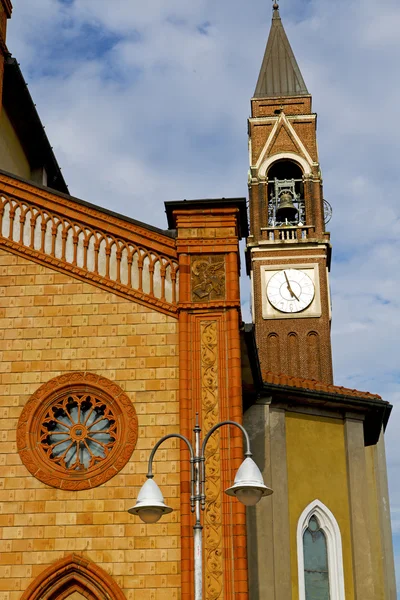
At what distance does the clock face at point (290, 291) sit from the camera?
4928 cm

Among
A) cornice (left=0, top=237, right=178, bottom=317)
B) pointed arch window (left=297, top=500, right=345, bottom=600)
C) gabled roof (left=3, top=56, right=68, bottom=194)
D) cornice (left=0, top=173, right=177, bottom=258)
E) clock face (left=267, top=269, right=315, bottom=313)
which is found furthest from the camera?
clock face (left=267, top=269, right=315, bottom=313)

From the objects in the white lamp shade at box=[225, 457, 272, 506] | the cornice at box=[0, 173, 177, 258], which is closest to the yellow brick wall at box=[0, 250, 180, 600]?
the cornice at box=[0, 173, 177, 258]

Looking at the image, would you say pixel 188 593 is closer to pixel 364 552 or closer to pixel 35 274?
pixel 364 552

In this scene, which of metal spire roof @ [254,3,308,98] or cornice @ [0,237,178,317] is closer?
cornice @ [0,237,178,317]

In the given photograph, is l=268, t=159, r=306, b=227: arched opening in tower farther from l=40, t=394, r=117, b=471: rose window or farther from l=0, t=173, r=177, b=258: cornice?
l=40, t=394, r=117, b=471: rose window

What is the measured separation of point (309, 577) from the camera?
16656 mm

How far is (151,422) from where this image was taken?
14.6 m

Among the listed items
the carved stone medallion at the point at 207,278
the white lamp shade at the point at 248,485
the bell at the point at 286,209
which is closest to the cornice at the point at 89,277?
the carved stone medallion at the point at 207,278

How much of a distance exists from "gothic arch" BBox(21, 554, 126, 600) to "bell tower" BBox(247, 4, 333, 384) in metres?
34.1

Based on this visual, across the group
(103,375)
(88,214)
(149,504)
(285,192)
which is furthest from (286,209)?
(149,504)

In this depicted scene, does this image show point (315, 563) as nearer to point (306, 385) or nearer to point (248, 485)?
point (306, 385)

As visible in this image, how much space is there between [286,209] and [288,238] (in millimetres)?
1958

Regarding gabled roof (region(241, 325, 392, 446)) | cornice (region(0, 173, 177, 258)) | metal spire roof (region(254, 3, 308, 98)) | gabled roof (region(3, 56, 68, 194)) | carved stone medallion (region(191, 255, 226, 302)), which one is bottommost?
gabled roof (region(241, 325, 392, 446))

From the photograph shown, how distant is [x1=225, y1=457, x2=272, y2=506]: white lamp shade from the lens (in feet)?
32.2
